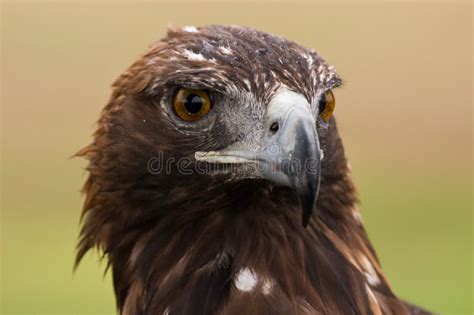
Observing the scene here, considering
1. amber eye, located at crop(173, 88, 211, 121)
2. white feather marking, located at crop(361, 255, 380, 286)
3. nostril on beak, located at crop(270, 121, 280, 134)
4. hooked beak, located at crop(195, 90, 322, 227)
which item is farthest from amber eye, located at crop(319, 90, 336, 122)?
white feather marking, located at crop(361, 255, 380, 286)

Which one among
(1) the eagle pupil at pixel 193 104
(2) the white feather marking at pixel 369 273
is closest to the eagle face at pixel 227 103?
(1) the eagle pupil at pixel 193 104

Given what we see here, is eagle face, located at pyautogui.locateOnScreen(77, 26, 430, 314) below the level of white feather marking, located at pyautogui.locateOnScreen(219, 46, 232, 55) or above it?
below

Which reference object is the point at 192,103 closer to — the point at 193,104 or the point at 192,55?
the point at 193,104

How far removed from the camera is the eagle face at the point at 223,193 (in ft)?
14.2

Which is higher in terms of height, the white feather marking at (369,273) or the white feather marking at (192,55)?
the white feather marking at (192,55)

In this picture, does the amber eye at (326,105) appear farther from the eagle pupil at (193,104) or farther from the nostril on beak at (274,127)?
the eagle pupil at (193,104)

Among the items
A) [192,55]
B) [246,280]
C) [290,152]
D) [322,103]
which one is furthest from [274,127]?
[246,280]

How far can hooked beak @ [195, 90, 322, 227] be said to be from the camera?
3975mm

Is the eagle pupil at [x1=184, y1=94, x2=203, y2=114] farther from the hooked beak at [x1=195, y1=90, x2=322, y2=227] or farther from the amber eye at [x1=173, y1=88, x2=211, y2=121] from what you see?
the hooked beak at [x1=195, y1=90, x2=322, y2=227]

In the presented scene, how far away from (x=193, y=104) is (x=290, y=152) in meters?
0.60

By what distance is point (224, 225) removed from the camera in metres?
4.50

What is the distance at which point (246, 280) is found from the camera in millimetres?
4383

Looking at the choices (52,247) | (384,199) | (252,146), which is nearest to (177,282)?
(252,146)

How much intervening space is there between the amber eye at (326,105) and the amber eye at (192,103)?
21.1 inches
